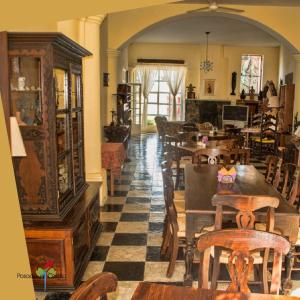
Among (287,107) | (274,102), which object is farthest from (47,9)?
(287,107)

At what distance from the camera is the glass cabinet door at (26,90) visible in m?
2.82

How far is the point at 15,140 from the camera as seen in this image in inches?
103

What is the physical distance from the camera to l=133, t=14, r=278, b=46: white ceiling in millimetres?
9523

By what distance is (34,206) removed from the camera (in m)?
2.98

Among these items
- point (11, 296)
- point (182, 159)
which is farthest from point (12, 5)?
point (182, 159)

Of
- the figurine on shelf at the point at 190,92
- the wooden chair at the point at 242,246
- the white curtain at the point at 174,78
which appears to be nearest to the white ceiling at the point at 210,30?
the white curtain at the point at 174,78

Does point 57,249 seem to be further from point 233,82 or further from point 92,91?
point 233,82

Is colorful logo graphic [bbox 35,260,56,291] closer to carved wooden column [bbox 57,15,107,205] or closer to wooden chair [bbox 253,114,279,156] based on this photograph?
carved wooden column [bbox 57,15,107,205]

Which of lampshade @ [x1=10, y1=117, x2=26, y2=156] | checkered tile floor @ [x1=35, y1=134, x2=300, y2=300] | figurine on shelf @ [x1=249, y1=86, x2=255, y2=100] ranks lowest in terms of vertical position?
checkered tile floor @ [x1=35, y1=134, x2=300, y2=300]

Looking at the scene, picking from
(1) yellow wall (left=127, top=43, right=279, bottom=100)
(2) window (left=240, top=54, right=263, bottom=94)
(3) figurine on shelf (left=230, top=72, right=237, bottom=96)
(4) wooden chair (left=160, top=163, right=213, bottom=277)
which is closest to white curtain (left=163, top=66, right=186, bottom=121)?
(1) yellow wall (left=127, top=43, right=279, bottom=100)

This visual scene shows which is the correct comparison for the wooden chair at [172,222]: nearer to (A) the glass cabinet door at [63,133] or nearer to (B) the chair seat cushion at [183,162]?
(A) the glass cabinet door at [63,133]

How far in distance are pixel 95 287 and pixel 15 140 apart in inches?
59.1

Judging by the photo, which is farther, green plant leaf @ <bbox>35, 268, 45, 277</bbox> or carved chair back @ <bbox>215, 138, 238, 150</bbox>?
carved chair back @ <bbox>215, 138, 238, 150</bbox>

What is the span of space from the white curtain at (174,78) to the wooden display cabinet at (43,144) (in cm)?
1102
